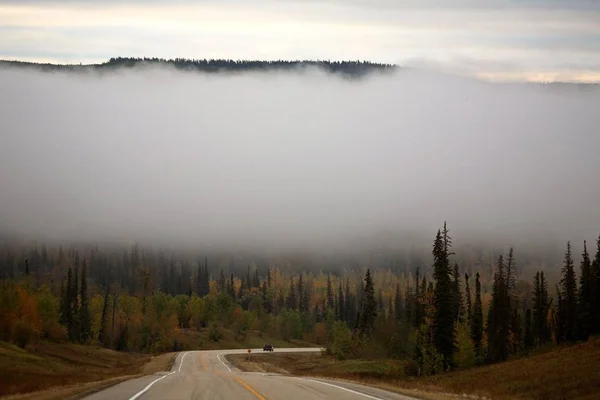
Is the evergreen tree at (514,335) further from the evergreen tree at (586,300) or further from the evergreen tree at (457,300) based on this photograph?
the evergreen tree at (586,300)

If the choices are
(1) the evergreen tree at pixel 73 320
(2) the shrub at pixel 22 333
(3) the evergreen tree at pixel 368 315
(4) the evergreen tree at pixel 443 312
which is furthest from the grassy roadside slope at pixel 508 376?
(1) the evergreen tree at pixel 73 320

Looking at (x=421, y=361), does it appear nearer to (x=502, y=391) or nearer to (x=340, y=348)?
(x=340, y=348)

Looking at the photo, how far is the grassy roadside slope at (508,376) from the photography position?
6372 centimetres

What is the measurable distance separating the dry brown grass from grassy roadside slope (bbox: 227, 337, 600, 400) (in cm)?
1597

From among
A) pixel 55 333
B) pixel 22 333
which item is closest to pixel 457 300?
pixel 22 333

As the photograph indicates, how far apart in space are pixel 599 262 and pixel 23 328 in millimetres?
73853

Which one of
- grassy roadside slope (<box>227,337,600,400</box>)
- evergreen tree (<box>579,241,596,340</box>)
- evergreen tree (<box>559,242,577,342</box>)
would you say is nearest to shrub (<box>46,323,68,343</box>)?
grassy roadside slope (<box>227,337,600,400</box>)

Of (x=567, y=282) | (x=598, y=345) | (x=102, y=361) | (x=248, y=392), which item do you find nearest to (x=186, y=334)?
(x=102, y=361)

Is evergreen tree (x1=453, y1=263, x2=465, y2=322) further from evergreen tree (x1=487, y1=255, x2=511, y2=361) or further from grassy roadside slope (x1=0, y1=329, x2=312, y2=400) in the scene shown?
grassy roadside slope (x1=0, y1=329, x2=312, y2=400)

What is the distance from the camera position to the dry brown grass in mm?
50562

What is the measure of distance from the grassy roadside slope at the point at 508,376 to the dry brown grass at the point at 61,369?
16.0 meters

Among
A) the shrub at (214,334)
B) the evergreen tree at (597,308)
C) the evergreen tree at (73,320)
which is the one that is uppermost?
the evergreen tree at (597,308)

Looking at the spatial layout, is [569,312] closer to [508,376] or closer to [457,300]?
[457,300]

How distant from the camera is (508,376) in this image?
8194 cm
